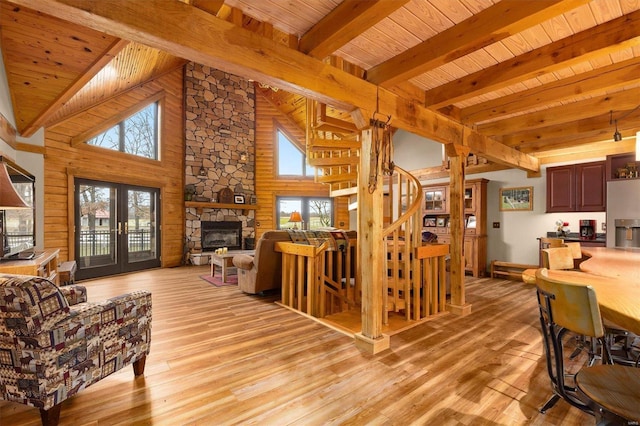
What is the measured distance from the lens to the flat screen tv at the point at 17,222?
3.09 metres

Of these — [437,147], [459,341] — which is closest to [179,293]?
[459,341]

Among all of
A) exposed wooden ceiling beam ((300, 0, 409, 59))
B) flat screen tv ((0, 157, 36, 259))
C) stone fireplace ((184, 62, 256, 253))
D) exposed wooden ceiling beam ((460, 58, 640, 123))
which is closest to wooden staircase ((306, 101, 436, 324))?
exposed wooden ceiling beam ((300, 0, 409, 59))

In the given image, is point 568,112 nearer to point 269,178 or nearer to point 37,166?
point 269,178

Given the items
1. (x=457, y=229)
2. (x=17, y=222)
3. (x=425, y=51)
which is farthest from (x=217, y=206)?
(x=425, y=51)

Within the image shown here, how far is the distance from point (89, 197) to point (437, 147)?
782cm

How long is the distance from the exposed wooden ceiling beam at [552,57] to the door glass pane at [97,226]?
6350 mm

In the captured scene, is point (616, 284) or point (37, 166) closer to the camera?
point (616, 284)

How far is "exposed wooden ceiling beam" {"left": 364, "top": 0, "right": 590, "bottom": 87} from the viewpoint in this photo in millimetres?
1724

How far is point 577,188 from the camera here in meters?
5.42

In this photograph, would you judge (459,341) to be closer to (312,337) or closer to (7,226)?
(312,337)

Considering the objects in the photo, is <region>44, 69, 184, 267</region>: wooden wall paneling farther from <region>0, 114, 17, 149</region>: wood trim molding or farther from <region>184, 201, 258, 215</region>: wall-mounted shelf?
<region>0, 114, 17, 149</region>: wood trim molding

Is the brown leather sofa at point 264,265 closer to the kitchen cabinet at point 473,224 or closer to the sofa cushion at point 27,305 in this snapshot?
the sofa cushion at point 27,305

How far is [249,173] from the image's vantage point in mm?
8664

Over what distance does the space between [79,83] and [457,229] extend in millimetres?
4902
